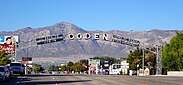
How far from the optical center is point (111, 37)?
11394 cm

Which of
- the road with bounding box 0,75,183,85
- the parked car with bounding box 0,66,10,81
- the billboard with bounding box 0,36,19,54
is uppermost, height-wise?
the billboard with bounding box 0,36,19,54

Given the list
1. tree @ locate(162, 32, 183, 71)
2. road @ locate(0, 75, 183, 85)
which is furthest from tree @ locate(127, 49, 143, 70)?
road @ locate(0, 75, 183, 85)

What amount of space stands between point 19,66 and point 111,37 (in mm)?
52643

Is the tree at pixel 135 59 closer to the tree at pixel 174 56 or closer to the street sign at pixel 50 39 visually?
the tree at pixel 174 56

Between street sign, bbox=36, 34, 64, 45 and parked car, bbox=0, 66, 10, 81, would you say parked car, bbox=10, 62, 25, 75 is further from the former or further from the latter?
street sign, bbox=36, 34, 64, 45

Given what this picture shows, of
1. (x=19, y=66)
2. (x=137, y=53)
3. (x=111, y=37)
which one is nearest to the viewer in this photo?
(x=19, y=66)

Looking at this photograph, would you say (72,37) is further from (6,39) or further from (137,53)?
(137,53)

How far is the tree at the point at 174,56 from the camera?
110 meters

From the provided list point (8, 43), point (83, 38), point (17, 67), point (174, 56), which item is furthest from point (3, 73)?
point (174, 56)

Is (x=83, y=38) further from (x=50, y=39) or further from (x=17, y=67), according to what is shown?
(x=17, y=67)

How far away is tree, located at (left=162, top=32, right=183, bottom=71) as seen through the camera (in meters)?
110

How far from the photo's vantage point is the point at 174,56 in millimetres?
111125

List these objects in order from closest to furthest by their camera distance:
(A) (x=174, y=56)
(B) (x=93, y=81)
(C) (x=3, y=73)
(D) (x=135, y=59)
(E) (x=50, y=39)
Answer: (C) (x=3, y=73)
(B) (x=93, y=81)
(E) (x=50, y=39)
(A) (x=174, y=56)
(D) (x=135, y=59)

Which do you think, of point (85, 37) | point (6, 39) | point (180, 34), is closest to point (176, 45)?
point (180, 34)
